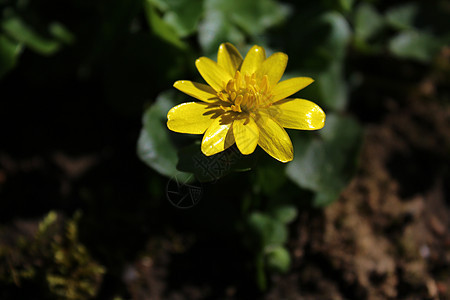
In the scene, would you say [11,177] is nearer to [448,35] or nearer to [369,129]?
[369,129]

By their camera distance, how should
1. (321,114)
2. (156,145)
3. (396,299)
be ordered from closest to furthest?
(321,114), (156,145), (396,299)

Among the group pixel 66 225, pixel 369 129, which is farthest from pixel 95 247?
pixel 369 129

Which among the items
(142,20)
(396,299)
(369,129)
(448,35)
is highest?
(142,20)

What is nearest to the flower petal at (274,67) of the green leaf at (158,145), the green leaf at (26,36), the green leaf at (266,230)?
the green leaf at (158,145)

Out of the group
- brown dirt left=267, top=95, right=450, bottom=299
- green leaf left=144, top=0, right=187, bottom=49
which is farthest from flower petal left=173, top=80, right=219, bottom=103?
brown dirt left=267, top=95, right=450, bottom=299

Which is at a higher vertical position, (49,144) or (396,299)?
(49,144)
